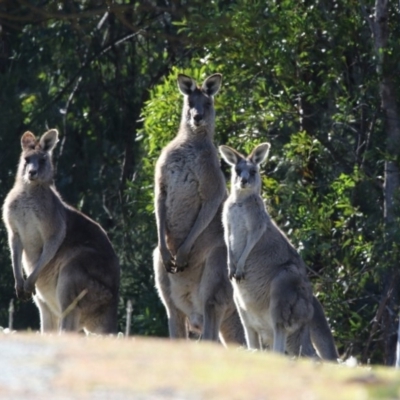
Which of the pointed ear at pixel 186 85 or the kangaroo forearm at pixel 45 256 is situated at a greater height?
the pointed ear at pixel 186 85

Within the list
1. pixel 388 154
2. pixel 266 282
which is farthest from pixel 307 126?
pixel 266 282

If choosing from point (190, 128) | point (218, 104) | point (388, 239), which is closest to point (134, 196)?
point (218, 104)

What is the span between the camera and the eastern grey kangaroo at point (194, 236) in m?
9.73

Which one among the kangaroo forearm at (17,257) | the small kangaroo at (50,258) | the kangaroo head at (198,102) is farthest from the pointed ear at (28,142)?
the kangaroo head at (198,102)

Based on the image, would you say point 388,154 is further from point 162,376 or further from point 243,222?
point 162,376

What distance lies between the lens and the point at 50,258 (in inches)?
394

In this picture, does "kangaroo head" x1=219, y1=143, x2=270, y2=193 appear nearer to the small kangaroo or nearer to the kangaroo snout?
the small kangaroo

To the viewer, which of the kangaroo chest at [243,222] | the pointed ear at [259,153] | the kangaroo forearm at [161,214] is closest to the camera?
the kangaroo chest at [243,222]

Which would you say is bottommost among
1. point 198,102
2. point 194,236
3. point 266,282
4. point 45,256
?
point 266,282

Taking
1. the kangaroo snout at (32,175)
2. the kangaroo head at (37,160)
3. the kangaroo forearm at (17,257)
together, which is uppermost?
the kangaroo head at (37,160)

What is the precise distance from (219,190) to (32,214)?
1.52m

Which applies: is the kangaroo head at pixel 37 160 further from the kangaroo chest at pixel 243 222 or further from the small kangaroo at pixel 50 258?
the kangaroo chest at pixel 243 222

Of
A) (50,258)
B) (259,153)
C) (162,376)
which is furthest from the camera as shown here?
(50,258)

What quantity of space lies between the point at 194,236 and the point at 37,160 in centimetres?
143
